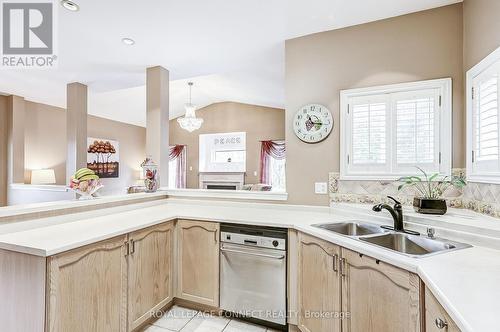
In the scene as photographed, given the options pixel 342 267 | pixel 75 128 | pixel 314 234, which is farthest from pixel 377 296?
pixel 75 128

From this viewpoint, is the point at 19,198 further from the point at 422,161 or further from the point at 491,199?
the point at 491,199

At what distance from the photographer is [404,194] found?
83.3 inches

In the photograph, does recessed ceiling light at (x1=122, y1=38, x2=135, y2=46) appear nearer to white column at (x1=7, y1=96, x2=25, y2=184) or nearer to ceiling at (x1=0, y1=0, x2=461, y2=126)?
ceiling at (x1=0, y1=0, x2=461, y2=126)

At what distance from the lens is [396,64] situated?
2150 millimetres

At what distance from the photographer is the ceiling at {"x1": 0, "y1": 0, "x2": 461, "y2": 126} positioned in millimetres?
2043

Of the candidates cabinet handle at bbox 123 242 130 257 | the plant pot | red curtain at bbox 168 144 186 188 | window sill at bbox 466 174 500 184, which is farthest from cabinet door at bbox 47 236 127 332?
red curtain at bbox 168 144 186 188

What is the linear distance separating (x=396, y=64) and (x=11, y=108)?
248 inches

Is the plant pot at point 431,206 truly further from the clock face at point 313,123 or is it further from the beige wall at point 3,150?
the beige wall at point 3,150

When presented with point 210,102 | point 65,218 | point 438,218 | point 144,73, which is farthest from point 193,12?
point 210,102

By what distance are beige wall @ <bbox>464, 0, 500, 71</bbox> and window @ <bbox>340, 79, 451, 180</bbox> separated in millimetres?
240

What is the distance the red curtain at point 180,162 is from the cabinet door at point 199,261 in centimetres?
622

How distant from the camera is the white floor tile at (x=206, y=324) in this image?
202cm

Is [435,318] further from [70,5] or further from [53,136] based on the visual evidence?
[53,136]

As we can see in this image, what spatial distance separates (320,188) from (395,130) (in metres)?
0.82
